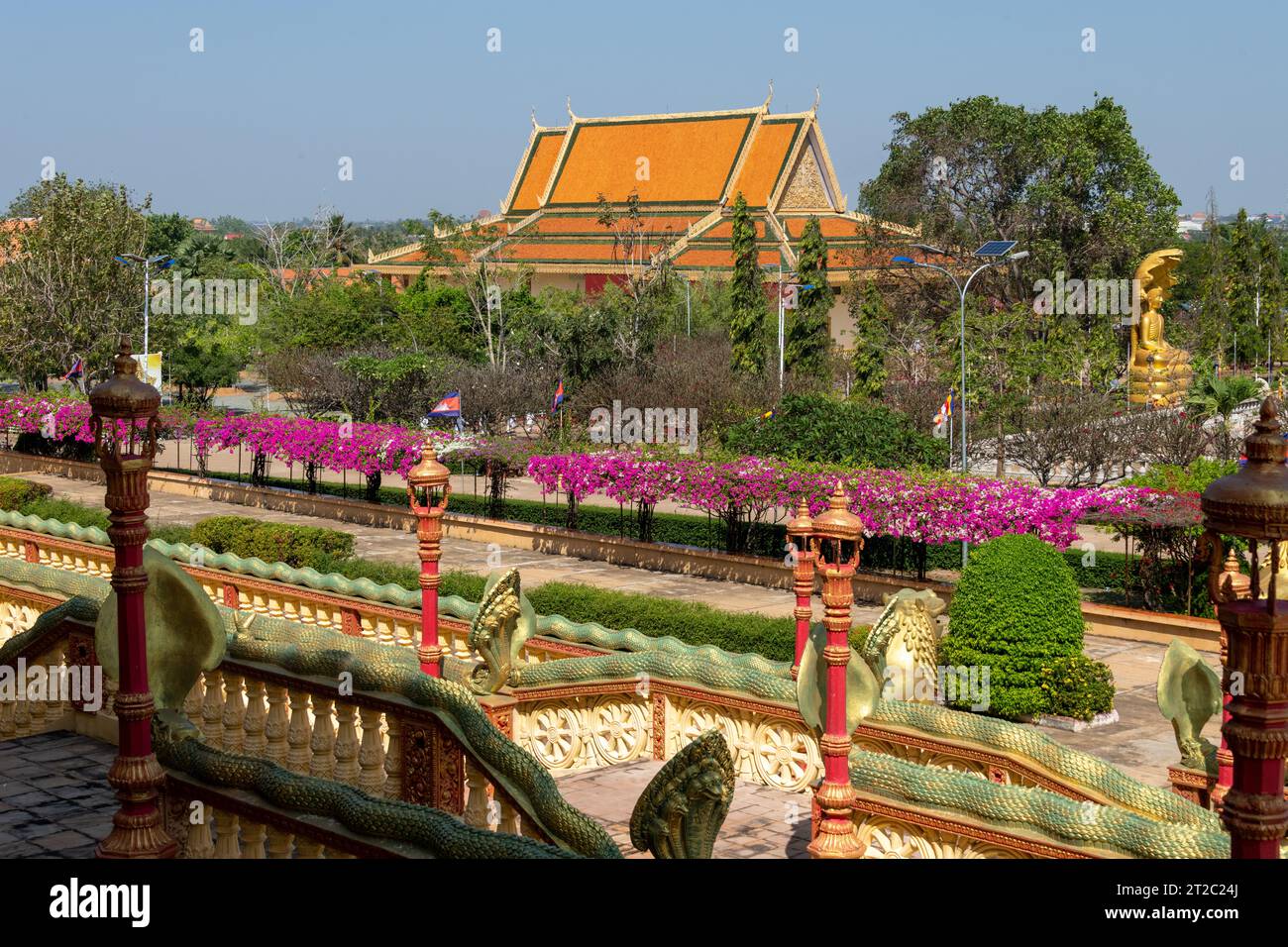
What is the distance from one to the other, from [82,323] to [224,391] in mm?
21190

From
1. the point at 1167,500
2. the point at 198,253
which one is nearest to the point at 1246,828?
the point at 1167,500

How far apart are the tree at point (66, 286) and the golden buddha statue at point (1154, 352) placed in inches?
1178

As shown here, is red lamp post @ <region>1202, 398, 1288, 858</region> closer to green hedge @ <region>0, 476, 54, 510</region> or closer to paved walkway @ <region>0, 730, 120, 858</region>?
paved walkway @ <region>0, 730, 120, 858</region>

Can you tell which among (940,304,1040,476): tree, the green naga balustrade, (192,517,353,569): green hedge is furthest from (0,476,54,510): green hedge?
(940,304,1040,476): tree

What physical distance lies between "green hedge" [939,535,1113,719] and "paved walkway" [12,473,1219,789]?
49cm

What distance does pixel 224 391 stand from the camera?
63062mm

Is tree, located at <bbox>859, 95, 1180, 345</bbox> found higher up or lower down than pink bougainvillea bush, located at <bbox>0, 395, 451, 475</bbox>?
higher up

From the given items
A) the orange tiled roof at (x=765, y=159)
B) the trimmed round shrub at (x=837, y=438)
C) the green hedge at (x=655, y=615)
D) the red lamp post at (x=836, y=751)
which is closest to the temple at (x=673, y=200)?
the orange tiled roof at (x=765, y=159)

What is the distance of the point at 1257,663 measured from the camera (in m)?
4.68

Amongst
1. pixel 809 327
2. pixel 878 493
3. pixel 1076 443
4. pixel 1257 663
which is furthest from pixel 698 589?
pixel 809 327

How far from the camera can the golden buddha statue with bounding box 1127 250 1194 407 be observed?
4578 centimetres
